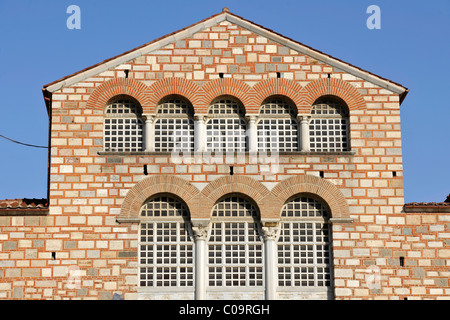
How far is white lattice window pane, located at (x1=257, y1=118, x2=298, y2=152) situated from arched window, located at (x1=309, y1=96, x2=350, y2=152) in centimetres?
57

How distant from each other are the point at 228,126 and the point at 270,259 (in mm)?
4527

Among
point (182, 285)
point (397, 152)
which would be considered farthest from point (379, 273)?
point (182, 285)

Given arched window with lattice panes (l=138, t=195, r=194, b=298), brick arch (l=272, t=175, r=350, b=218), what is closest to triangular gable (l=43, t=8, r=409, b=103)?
brick arch (l=272, t=175, r=350, b=218)

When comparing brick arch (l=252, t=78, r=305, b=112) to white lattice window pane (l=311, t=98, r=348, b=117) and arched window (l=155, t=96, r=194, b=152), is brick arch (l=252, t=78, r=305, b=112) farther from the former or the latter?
arched window (l=155, t=96, r=194, b=152)

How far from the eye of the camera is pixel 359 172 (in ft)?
106

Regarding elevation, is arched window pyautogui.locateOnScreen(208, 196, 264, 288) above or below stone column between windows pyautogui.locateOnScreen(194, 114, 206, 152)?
below

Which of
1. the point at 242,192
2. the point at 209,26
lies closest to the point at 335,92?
the point at 242,192

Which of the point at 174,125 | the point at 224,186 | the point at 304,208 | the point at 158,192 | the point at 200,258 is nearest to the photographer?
the point at 200,258

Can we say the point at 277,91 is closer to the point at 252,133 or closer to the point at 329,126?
the point at 252,133

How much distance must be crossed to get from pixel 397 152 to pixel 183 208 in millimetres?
6964

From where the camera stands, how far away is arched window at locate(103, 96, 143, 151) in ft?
108

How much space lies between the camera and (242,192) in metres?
32.0

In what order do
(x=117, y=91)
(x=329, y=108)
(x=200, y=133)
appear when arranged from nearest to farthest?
1. (x=200, y=133)
2. (x=117, y=91)
3. (x=329, y=108)

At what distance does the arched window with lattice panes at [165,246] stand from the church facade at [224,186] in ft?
0.14
